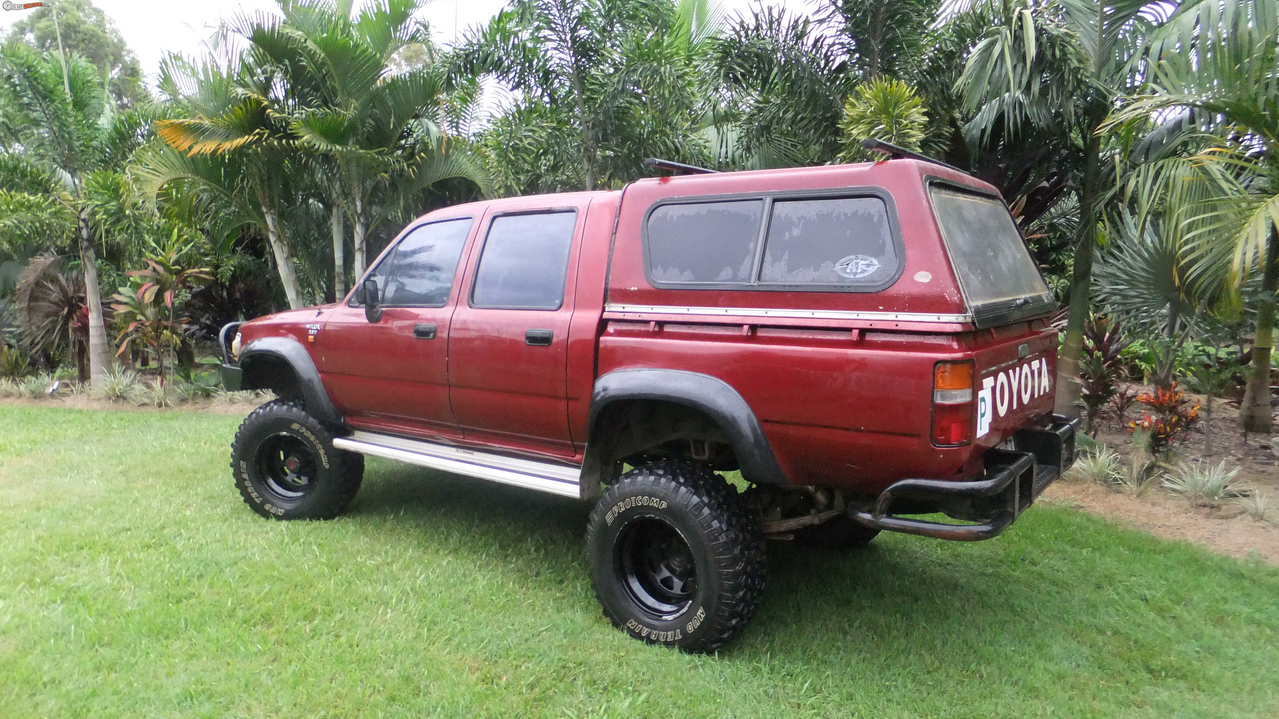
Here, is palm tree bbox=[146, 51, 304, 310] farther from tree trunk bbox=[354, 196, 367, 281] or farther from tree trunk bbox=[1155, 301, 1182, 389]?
tree trunk bbox=[1155, 301, 1182, 389]

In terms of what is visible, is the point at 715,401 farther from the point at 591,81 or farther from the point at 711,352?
the point at 591,81

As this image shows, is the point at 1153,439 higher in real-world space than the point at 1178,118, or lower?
lower

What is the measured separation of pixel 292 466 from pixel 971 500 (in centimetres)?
398

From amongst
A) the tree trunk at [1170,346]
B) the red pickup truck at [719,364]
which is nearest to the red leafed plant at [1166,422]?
the tree trunk at [1170,346]

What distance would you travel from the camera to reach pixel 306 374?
14.8ft

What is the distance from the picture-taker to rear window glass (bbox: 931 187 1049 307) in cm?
292

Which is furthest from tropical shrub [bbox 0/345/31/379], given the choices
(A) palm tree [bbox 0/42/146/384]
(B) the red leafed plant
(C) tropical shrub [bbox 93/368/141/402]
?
(B) the red leafed plant

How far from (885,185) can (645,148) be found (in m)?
5.12

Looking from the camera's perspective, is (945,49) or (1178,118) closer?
(1178,118)

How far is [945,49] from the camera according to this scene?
6.71m

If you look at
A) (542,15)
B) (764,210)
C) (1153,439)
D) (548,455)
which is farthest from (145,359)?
(1153,439)

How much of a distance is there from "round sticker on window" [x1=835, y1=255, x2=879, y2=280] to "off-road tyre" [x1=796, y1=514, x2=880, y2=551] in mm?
1690

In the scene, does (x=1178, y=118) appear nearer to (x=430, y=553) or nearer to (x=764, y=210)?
(x=764, y=210)

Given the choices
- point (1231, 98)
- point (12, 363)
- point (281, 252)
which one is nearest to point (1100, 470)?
point (1231, 98)
